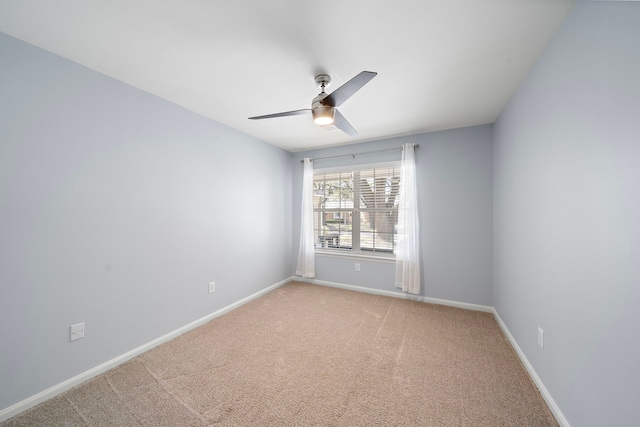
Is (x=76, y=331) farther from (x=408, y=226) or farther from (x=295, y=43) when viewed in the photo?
(x=408, y=226)

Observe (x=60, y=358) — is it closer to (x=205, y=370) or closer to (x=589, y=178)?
(x=205, y=370)

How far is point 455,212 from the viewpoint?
325 cm

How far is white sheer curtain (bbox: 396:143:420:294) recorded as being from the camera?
341 centimetres

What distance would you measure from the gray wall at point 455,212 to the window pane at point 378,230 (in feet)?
1.16

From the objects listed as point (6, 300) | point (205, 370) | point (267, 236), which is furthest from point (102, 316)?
point (267, 236)

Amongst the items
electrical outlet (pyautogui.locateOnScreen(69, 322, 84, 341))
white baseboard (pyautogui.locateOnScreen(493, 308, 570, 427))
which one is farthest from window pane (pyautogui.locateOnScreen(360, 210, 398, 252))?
electrical outlet (pyautogui.locateOnScreen(69, 322, 84, 341))

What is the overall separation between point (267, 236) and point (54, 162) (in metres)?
2.56

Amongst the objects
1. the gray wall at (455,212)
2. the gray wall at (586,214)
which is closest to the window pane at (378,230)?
the gray wall at (455,212)

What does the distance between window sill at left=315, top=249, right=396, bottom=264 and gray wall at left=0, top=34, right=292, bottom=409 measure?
172 cm

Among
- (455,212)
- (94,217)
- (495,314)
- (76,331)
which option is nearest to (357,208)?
(455,212)

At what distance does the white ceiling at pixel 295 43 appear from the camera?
4.39 feet

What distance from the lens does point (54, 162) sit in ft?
5.63

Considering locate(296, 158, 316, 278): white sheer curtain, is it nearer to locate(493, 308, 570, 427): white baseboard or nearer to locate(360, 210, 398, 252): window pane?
locate(360, 210, 398, 252): window pane

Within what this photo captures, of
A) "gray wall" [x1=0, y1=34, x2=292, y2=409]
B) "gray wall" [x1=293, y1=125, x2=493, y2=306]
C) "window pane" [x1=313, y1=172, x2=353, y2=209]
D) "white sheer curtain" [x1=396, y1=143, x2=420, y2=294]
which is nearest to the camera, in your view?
"gray wall" [x1=0, y1=34, x2=292, y2=409]
